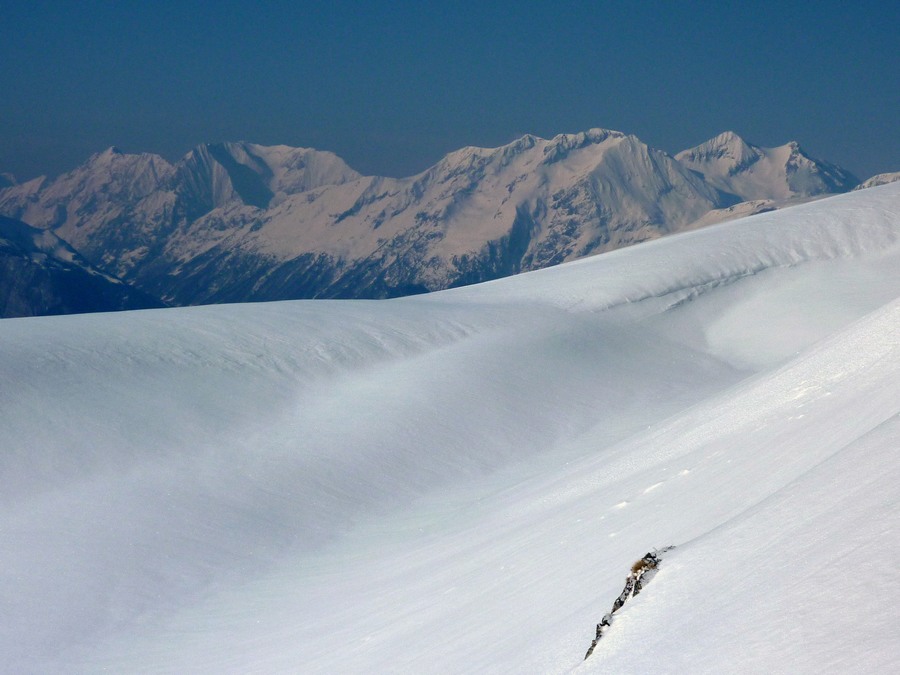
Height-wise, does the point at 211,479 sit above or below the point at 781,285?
below

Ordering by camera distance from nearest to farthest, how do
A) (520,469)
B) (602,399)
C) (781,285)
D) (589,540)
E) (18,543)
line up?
1. (589,540)
2. (18,543)
3. (520,469)
4. (602,399)
5. (781,285)

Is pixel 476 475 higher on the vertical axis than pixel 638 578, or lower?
higher

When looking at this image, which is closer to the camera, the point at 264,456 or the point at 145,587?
the point at 145,587

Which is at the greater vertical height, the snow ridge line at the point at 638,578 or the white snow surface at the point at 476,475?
the white snow surface at the point at 476,475

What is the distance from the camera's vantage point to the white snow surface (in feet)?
21.8

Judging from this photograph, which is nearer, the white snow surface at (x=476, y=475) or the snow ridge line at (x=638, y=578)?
the white snow surface at (x=476, y=475)

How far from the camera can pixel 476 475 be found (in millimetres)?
24609

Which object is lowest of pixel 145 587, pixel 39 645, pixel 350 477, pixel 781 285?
pixel 39 645

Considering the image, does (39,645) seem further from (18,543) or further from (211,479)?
(211,479)

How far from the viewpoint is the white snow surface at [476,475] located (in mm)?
6648

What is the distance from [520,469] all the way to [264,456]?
21.9 feet

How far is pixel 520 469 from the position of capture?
2494 cm

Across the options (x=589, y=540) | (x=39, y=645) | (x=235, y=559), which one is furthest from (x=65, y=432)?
(x=589, y=540)

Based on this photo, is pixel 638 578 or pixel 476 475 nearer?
pixel 638 578
